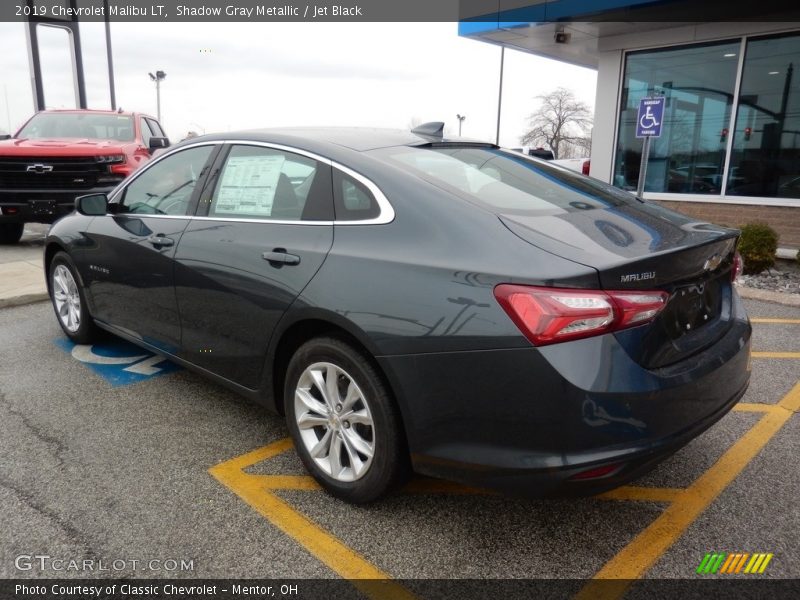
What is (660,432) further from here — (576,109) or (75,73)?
(576,109)

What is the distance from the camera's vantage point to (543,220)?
7.51ft

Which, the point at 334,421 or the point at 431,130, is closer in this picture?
the point at 334,421

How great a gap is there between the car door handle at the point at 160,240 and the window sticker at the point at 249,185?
35cm

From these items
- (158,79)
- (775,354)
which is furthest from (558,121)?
(775,354)

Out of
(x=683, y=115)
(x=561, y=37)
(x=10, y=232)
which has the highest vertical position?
(x=561, y=37)

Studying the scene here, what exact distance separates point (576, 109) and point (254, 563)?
174 ft

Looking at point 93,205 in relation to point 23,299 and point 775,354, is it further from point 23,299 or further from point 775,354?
point 775,354

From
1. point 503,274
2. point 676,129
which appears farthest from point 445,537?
point 676,129

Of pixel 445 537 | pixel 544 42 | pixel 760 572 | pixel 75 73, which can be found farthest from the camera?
pixel 75 73

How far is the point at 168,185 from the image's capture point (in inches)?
142

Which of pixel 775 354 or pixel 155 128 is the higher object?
pixel 155 128

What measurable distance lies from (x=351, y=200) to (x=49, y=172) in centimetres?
738

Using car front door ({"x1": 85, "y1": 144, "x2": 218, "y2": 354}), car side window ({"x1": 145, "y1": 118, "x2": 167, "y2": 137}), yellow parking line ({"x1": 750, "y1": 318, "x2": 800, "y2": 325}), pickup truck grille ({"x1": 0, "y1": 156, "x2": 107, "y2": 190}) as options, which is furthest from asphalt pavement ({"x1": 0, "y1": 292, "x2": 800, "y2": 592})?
car side window ({"x1": 145, "y1": 118, "x2": 167, "y2": 137})

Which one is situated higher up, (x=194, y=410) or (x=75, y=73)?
(x=75, y=73)
